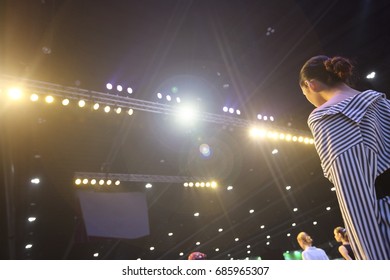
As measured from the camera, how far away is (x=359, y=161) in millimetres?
648

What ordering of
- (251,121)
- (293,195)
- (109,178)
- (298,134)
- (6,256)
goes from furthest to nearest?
1. (293,195)
2. (6,256)
3. (109,178)
4. (298,134)
5. (251,121)

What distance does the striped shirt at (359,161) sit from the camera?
0.62m

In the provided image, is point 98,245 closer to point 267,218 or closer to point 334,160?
point 267,218

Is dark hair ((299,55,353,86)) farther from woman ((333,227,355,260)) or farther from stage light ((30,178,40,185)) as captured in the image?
stage light ((30,178,40,185))

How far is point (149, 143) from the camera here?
745 cm

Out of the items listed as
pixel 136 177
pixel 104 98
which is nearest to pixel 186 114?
pixel 104 98

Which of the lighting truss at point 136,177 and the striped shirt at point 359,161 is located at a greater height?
the lighting truss at point 136,177

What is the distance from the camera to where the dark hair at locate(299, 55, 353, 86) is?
84cm

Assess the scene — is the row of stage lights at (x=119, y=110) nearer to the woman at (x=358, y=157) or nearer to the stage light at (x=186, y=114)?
the stage light at (x=186, y=114)

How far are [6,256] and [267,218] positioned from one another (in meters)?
12.6

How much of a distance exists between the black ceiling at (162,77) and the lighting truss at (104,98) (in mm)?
A: 111

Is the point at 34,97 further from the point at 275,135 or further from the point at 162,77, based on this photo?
the point at 275,135

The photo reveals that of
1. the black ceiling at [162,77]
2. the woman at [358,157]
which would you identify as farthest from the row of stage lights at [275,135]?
the woman at [358,157]

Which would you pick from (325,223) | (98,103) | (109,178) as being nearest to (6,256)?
(109,178)
